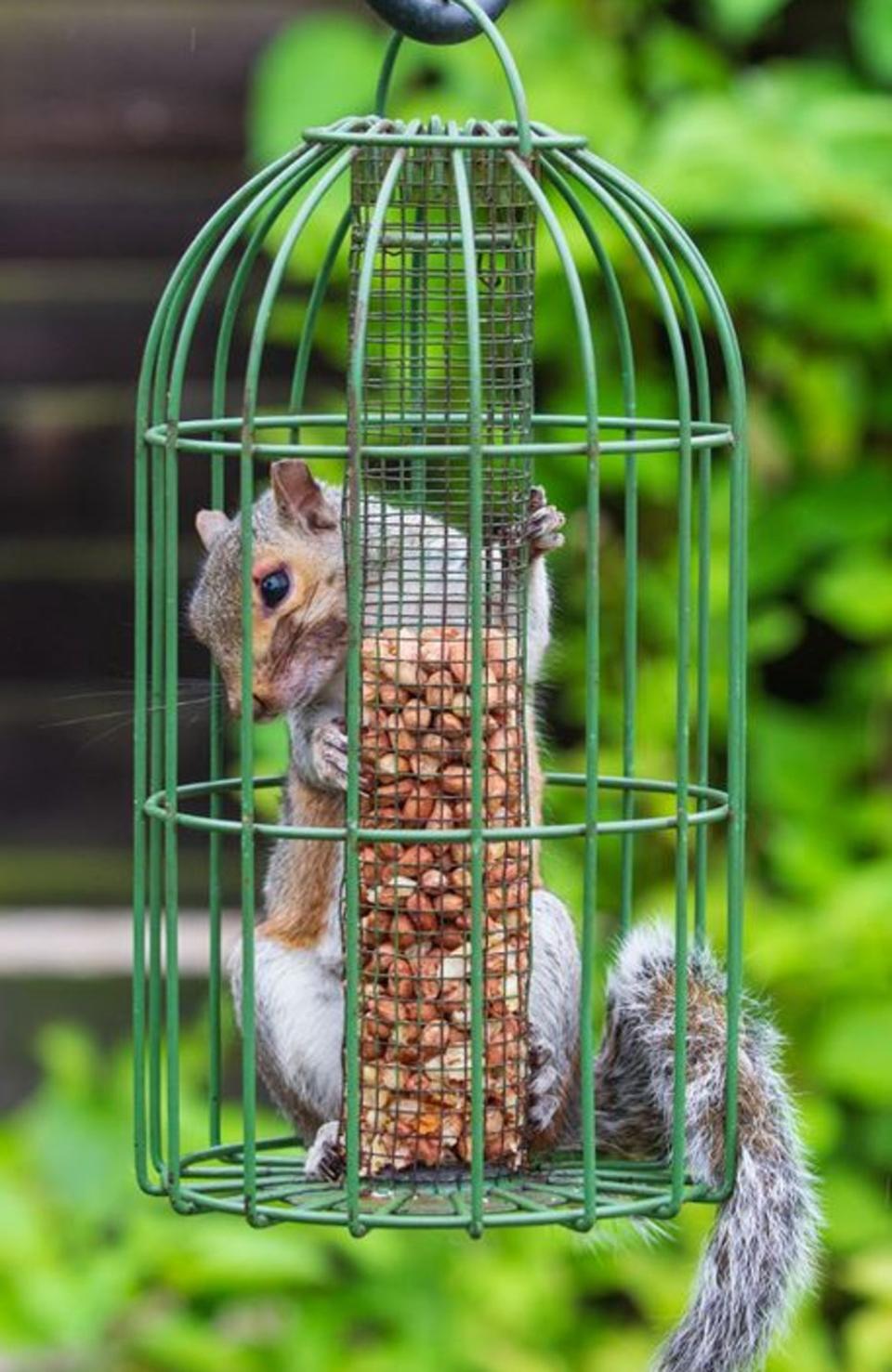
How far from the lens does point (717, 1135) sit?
2.25m

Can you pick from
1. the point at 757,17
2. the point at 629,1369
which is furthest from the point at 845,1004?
the point at 757,17

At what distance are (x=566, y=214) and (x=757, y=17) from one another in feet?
1.29

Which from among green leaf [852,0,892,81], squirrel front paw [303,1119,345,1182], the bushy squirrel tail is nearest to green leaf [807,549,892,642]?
green leaf [852,0,892,81]

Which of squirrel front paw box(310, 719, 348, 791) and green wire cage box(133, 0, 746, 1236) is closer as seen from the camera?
green wire cage box(133, 0, 746, 1236)

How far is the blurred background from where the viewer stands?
3.65 metres

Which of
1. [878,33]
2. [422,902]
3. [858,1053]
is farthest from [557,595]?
[422,902]

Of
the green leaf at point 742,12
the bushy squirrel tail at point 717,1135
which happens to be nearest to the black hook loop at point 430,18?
the bushy squirrel tail at point 717,1135

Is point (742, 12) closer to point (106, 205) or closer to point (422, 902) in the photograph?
point (106, 205)

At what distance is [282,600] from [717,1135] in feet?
1.98

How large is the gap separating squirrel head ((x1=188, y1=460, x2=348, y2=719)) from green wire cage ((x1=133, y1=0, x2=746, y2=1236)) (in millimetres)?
46

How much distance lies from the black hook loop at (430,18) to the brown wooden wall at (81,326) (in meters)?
2.08

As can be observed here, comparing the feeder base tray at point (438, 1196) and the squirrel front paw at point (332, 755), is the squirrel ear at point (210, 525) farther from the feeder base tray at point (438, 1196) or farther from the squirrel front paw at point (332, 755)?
the feeder base tray at point (438, 1196)

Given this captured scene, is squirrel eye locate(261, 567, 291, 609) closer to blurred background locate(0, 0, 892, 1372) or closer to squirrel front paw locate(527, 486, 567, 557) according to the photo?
squirrel front paw locate(527, 486, 567, 557)

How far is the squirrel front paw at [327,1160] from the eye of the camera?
2.26 m
